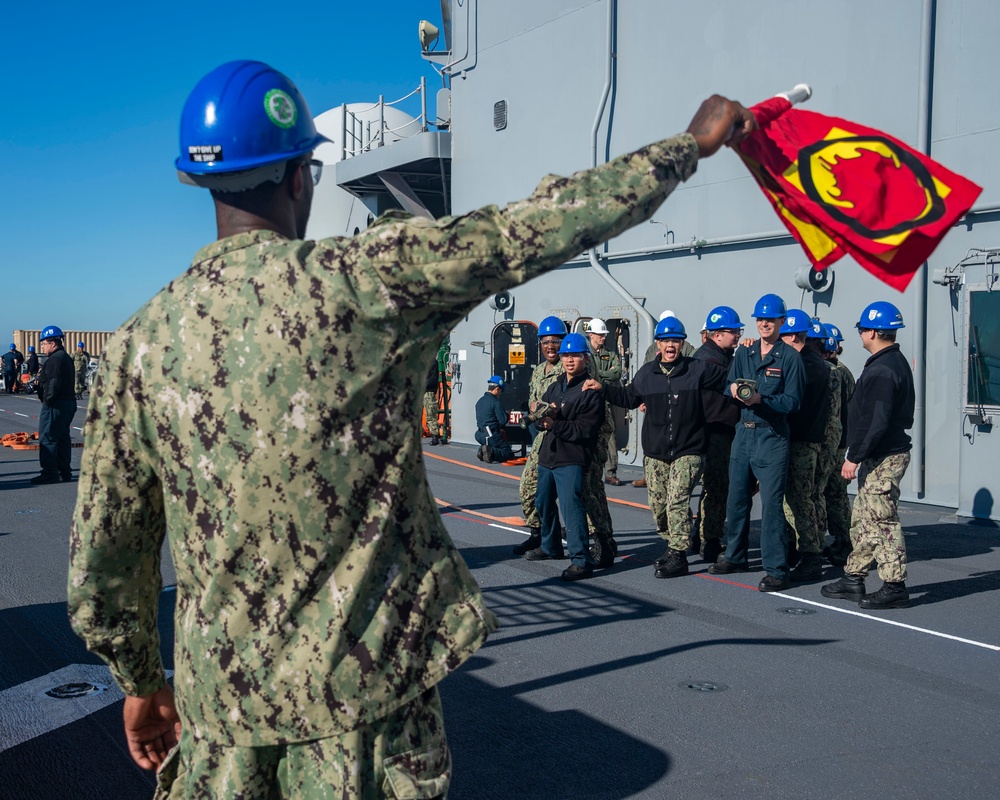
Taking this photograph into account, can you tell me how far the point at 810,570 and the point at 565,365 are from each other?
2772mm

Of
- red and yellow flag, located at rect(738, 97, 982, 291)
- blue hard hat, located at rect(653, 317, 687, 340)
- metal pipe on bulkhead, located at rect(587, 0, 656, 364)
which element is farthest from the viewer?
metal pipe on bulkhead, located at rect(587, 0, 656, 364)

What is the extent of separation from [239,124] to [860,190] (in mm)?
1704

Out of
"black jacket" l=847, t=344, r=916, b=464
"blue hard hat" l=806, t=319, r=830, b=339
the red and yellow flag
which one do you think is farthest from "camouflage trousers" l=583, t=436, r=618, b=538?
the red and yellow flag

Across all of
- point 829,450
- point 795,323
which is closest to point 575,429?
point 795,323

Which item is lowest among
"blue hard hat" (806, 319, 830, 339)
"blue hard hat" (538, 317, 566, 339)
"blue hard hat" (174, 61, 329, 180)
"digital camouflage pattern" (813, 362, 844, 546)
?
"digital camouflage pattern" (813, 362, 844, 546)

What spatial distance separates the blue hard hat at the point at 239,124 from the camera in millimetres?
1785

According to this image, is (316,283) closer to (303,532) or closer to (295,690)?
(303,532)

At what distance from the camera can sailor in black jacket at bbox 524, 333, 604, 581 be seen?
7.95m

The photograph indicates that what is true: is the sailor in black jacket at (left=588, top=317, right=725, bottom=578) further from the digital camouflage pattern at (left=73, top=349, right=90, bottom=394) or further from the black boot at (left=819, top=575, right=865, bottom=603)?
the digital camouflage pattern at (left=73, top=349, right=90, bottom=394)

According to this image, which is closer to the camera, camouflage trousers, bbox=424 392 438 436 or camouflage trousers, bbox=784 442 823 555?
camouflage trousers, bbox=784 442 823 555

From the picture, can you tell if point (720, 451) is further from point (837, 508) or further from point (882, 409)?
point (882, 409)

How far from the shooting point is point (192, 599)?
1.75 m

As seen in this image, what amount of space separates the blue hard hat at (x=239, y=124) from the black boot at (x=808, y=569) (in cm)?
706

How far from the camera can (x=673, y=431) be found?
8.19m
